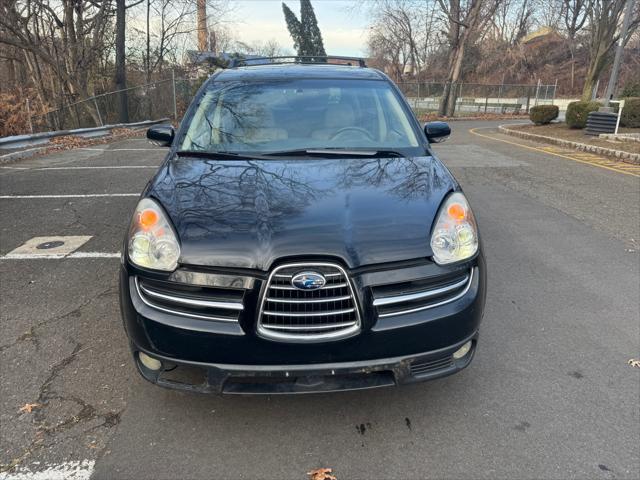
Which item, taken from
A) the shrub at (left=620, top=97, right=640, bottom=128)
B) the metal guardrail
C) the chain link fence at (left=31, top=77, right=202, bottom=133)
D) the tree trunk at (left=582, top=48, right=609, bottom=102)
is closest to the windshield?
the metal guardrail

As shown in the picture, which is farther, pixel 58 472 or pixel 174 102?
pixel 174 102

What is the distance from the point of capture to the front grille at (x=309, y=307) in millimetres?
2102

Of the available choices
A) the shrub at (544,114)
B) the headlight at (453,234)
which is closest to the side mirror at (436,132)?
the headlight at (453,234)

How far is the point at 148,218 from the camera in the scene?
2.40 m

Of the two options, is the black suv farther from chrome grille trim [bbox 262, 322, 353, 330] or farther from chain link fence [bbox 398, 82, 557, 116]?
chain link fence [bbox 398, 82, 557, 116]

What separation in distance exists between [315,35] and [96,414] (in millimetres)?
59383

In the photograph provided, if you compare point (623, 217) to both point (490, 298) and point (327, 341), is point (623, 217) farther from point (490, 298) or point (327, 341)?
point (327, 341)

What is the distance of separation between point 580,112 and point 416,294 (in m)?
17.3

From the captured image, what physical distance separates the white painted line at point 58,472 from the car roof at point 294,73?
9.59ft

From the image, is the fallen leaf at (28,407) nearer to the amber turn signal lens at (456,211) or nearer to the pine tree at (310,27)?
the amber turn signal lens at (456,211)

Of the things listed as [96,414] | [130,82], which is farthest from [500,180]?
[130,82]

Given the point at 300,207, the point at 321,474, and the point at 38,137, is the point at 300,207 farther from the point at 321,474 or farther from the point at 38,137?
the point at 38,137

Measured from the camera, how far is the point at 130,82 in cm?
2183

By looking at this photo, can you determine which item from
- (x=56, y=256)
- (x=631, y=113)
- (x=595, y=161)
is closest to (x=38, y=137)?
(x=56, y=256)
